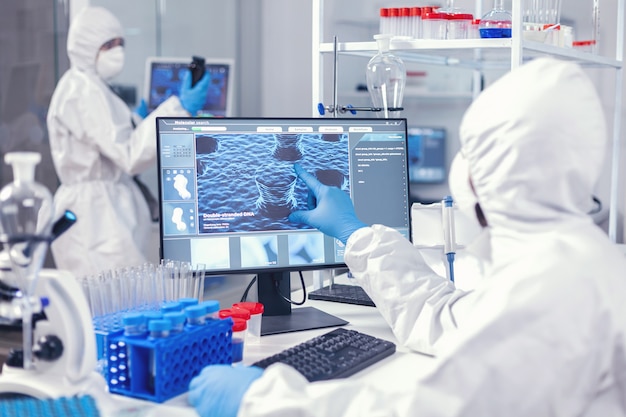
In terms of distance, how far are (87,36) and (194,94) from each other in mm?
500

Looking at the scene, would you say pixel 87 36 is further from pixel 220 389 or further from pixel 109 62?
pixel 220 389

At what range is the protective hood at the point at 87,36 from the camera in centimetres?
321

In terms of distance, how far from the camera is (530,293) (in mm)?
916

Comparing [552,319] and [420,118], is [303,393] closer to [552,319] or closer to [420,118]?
[552,319]

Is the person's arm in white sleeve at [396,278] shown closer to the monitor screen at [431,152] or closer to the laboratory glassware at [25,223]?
the laboratory glassware at [25,223]

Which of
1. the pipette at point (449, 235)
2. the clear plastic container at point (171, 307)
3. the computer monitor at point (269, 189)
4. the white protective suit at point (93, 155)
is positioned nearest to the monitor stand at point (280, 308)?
the computer monitor at point (269, 189)

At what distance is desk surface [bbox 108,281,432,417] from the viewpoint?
3.83 ft

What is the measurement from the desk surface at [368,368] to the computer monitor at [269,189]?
45 mm

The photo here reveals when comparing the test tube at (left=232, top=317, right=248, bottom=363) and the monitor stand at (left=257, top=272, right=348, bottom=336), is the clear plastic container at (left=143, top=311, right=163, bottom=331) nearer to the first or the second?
the test tube at (left=232, top=317, right=248, bottom=363)

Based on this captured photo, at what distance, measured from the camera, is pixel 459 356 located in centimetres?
90

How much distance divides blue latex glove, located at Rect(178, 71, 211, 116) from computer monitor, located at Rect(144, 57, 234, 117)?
1.18 feet

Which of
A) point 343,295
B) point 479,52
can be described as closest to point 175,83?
point 479,52

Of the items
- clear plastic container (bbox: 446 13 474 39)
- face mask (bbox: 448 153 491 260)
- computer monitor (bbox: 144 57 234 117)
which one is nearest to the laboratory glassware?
face mask (bbox: 448 153 491 260)

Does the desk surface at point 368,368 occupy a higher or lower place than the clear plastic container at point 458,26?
lower
